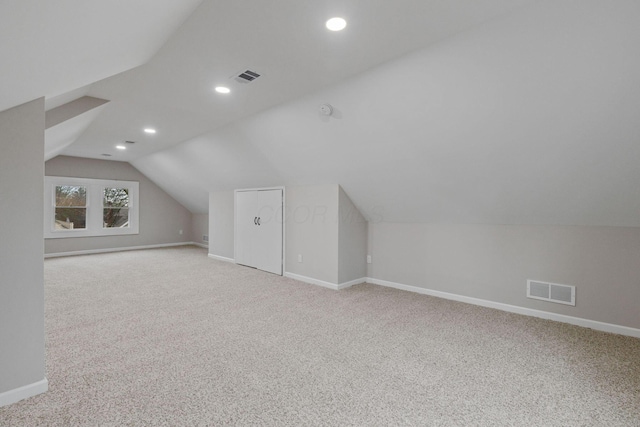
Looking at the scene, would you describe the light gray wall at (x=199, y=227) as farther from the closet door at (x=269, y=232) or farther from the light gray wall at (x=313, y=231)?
the light gray wall at (x=313, y=231)

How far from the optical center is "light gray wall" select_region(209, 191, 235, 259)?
6.67 meters

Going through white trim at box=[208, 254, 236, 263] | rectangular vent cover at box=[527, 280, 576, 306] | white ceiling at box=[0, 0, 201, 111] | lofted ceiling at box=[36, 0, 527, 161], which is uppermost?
lofted ceiling at box=[36, 0, 527, 161]

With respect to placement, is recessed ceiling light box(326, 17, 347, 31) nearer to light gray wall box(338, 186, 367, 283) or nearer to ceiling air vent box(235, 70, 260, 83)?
ceiling air vent box(235, 70, 260, 83)

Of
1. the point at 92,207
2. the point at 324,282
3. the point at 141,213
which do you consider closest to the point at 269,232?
the point at 324,282

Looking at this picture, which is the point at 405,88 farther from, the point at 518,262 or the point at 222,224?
the point at 222,224

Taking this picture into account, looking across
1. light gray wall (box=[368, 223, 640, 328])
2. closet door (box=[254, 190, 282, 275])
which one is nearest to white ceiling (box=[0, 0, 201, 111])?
closet door (box=[254, 190, 282, 275])

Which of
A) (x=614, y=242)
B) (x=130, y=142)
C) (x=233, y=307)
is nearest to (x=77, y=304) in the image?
(x=233, y=307)

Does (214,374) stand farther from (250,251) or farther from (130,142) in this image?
(130,142)

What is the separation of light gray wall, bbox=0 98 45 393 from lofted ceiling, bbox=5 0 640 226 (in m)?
0.25

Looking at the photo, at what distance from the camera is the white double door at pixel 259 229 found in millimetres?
5426

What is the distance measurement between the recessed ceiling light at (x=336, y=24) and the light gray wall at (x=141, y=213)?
765cm

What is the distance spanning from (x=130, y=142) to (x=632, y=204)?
6.94 metres

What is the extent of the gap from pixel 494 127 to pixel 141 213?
8.38 metres

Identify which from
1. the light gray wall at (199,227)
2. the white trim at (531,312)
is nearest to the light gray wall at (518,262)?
the white trim at (531,312)
